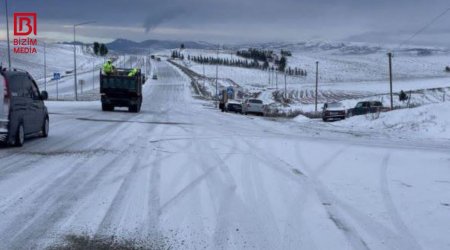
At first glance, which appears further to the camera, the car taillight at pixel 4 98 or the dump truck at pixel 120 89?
the dump truck at pixel 120 89

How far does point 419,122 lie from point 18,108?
18662mm

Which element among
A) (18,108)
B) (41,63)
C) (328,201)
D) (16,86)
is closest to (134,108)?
(16,86)

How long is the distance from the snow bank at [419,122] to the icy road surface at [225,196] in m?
10.3

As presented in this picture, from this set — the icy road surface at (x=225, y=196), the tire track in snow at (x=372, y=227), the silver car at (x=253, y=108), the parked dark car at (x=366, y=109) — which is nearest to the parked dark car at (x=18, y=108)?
the icy road surface at (x=225, y=196)

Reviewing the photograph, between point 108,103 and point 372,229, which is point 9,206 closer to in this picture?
point 372,229

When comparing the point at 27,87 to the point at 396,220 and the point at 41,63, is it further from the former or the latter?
the point at 41,63

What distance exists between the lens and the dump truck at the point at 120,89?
37406 millimetres

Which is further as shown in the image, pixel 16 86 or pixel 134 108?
pixel 134 108

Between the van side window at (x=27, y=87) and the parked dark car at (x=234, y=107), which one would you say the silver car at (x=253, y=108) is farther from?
the van side window at (x=27, y=87)

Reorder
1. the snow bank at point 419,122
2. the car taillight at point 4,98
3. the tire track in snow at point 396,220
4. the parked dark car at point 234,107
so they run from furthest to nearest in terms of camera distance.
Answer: the parked dark car at point 234,107 → the snow bank at point 419,122 → the car taillight at point 4,98 → the tire track in snow at point 396,220

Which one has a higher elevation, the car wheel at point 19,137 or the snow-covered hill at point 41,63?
the snow-covered hill at point 41,63

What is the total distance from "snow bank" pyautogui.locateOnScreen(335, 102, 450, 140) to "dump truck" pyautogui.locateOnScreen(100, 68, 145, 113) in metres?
13.5

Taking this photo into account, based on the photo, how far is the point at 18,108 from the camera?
1586cm

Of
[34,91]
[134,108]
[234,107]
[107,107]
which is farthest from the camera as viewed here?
[234,107]
